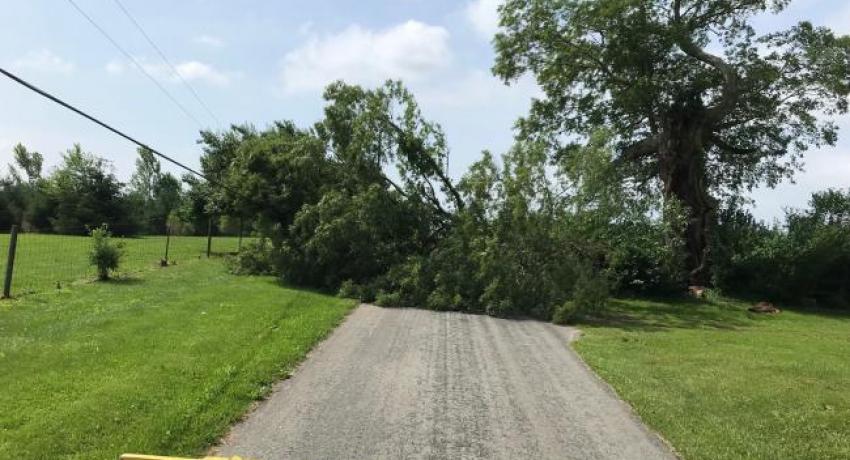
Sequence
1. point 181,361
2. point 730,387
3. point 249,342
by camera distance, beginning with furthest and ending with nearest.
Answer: point 249,342 → point 730,387 → point 181,361

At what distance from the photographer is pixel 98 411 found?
229 inches

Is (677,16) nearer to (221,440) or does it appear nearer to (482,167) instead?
(482,167)

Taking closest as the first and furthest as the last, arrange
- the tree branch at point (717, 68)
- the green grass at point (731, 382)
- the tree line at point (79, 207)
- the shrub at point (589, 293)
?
the green grass at point (731, 382)
the shrub at point (589, 293)
the tree branch at point (717, 68)
the tree line at point (79, 207)

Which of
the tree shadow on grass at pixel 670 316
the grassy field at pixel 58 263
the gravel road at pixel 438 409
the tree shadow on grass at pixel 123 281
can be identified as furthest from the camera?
the tree shadow on grass at pixel 123 281

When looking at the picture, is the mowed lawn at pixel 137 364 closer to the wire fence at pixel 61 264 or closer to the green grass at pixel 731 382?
the wire fence at pixel 61 264

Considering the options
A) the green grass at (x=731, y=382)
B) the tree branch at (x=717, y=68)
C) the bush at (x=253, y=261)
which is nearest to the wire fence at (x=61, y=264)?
the bush at (x=253, y=261)

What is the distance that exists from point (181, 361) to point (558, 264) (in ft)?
35.5

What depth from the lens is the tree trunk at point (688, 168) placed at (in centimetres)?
2584

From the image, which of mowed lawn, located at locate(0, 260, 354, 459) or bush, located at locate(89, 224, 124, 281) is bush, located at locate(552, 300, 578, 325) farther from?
bush, located at locate(89, 224, 124, 281)

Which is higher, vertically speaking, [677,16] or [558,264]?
[677,16]

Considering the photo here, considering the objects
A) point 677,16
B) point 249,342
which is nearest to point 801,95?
point 677,16

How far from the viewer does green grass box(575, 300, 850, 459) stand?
6.35m

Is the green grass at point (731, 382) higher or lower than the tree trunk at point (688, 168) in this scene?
lower

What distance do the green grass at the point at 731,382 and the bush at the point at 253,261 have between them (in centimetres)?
1027
